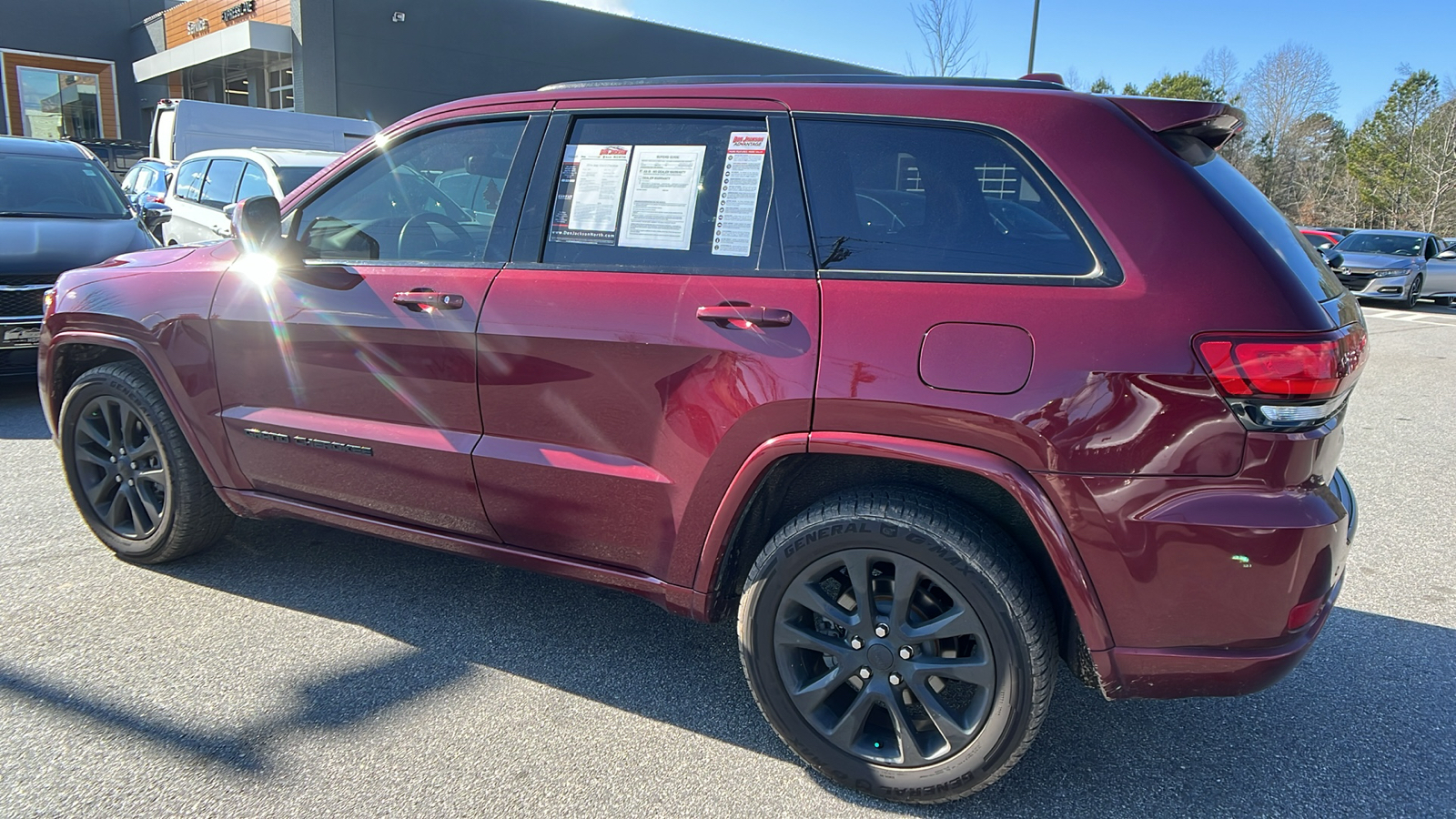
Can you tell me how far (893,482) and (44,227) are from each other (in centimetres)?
734

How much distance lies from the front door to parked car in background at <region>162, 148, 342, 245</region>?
5.74m

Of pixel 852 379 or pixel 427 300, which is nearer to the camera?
pixel 852 379

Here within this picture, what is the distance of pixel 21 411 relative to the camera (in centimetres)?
636

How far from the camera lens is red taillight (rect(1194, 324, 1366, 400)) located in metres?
1.96

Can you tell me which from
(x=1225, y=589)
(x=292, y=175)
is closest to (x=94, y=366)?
(x=1225, y=589)

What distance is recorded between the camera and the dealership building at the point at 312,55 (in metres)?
21.5

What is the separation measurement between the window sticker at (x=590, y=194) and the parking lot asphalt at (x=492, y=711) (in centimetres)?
141

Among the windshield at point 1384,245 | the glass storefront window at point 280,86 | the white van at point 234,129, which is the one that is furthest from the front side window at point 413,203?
the glass storefront window at point 280,86

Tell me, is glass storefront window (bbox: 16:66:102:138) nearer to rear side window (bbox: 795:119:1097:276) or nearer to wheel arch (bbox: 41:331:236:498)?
wheel arch (bbox: 41:331:236:498)

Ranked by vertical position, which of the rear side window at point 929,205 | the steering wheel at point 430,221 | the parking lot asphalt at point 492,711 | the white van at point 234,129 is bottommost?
the parking lot asphalt at point 492,711

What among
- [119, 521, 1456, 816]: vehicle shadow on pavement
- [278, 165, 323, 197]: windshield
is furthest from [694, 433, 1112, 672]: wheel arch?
[278, 165, 323, 197]: windshield

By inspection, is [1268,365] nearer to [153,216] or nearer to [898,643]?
[898,643]

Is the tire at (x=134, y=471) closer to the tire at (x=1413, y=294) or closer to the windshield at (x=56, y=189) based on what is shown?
the windshield at (x=56, y=189)

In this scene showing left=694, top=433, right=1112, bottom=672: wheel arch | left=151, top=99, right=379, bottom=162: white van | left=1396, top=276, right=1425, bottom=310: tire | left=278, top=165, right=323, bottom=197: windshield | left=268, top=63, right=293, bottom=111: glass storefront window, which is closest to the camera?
left=694, top=433, right=1112, bottom=672: wheel arch
